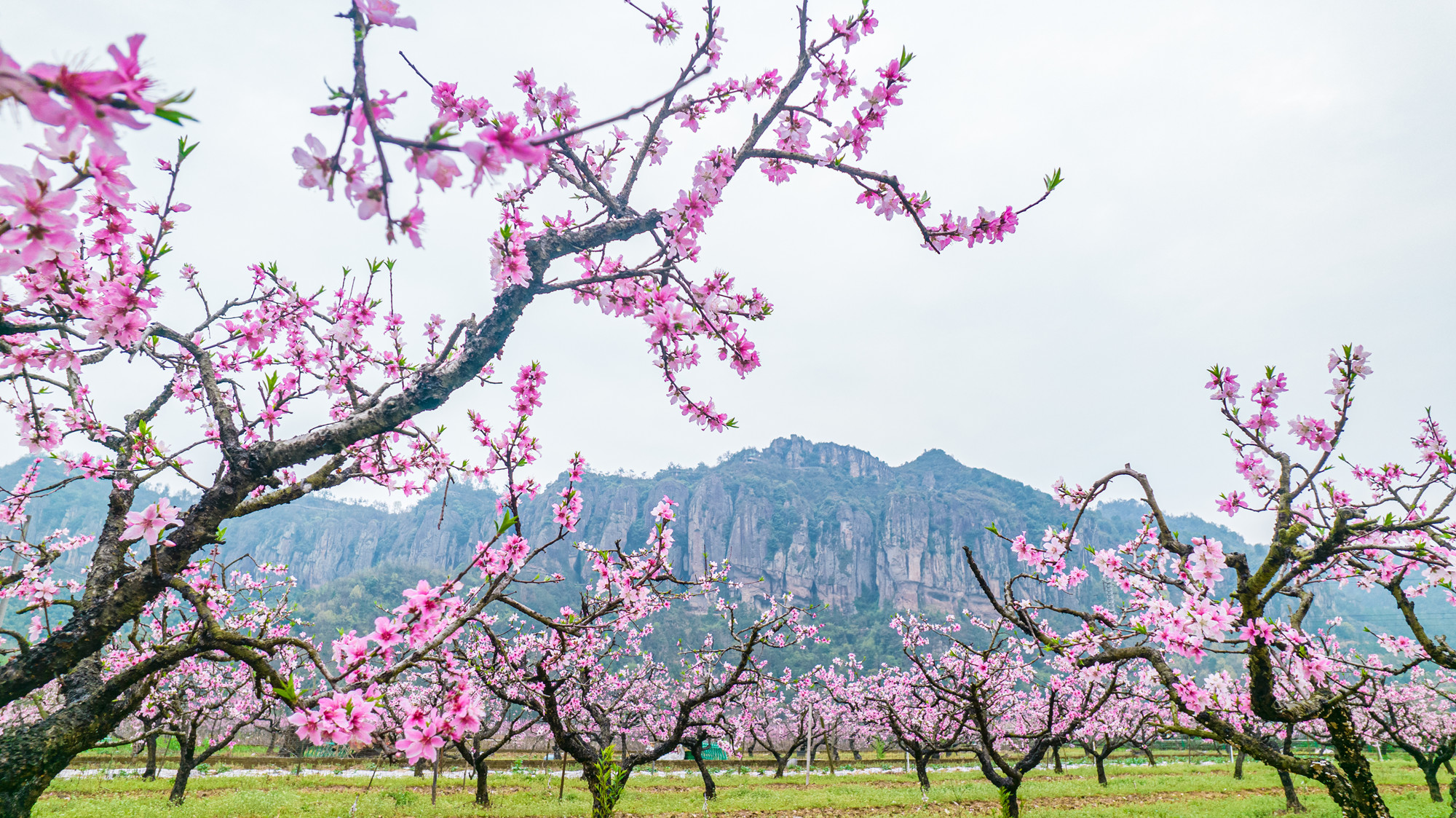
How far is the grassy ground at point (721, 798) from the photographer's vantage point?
38.5 feet

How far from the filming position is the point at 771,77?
423 centimetres

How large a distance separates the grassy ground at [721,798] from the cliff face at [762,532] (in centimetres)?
7191

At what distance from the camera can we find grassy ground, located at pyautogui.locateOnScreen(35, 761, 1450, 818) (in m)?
11.7

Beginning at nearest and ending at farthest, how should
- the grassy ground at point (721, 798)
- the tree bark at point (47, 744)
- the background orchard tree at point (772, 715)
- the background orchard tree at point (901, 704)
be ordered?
the tree bark at point (47, 744) < the grassy ground at point (721, 798) < the background orchard tree at point (901, 704) < the background orchard tree at point (772, 715)

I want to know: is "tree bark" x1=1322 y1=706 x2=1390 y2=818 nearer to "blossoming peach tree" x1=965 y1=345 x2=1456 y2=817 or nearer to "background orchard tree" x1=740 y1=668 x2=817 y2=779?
"blossoming peach tree" x1=965 y1=345 x2=1456 y2=817

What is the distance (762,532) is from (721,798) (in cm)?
8943

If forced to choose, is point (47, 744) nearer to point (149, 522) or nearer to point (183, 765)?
point (149, 522)

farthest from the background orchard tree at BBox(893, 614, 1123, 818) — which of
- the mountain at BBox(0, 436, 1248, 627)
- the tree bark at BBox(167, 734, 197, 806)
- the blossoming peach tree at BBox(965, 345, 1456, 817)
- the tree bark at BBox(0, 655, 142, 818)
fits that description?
the mountain at BBox(0, 436, 1248, 627)

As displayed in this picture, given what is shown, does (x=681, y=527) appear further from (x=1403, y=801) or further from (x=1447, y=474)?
(x=1447, y=474)

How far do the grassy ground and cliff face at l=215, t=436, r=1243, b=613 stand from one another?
7191 cm

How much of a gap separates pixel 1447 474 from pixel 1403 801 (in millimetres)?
17543

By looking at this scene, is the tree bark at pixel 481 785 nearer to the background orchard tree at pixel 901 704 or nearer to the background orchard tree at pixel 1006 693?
the background orchard tree at pixel 1006 693

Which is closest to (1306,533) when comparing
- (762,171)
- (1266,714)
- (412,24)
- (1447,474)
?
(1447,474)

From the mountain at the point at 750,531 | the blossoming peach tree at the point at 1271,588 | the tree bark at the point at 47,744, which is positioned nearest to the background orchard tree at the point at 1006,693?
the blossoming peach tree at the point at 1271,588
